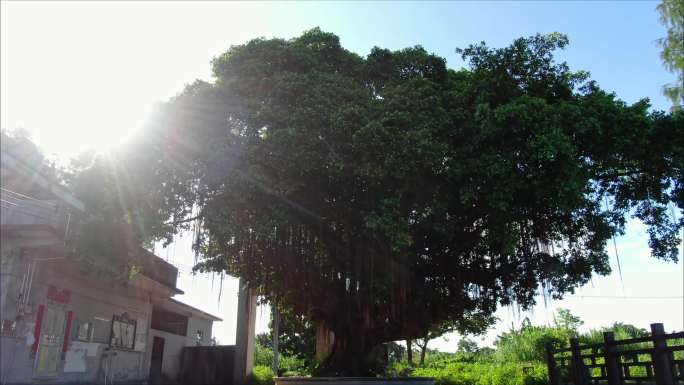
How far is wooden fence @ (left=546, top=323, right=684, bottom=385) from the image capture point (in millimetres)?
7285

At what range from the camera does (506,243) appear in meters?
9.73

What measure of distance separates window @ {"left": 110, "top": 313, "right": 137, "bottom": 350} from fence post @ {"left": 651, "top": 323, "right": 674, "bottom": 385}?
1203 cm

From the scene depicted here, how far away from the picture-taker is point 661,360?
24.1 feet

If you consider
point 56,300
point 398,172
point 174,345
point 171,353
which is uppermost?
point 398,172

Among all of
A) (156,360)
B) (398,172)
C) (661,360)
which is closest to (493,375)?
(661,360)

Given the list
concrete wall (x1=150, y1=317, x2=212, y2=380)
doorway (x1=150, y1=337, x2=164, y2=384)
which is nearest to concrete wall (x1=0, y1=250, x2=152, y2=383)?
doorway (x1=150, y1=337, x2=164, y2=384)

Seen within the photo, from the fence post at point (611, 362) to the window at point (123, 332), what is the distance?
37.3 feet

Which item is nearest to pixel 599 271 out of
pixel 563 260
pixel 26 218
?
pixel 563 260

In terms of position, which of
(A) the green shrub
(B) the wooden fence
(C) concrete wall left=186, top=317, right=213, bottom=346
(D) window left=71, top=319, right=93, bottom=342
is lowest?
(A) the green shrub

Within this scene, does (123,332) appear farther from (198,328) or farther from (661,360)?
(661,360)

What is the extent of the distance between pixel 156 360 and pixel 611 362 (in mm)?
14225

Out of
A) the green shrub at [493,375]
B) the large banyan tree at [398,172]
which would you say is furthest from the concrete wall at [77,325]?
the green shrub at [493,375]

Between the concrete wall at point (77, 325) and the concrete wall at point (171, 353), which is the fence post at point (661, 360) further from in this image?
the concrete wall at point (171, 353)

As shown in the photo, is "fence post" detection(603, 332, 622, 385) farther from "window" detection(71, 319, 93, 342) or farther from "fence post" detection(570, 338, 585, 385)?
"window" detection(71, 319, 93, 342)
